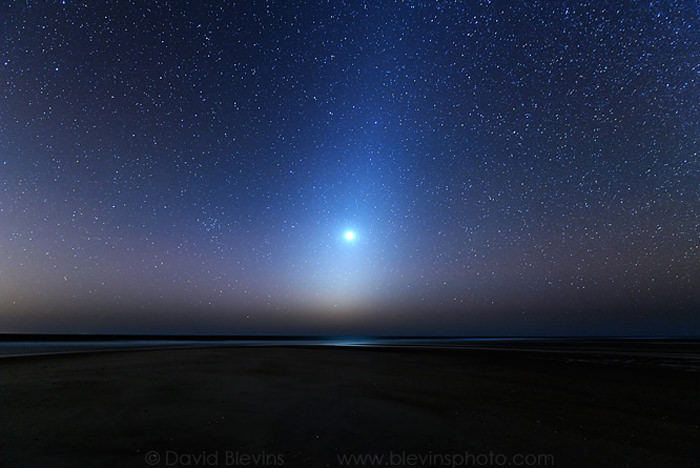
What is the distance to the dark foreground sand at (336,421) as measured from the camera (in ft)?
16.8

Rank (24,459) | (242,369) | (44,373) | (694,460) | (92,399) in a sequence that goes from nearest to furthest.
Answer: (24,459) → (694,460) → (92,399) → (44,373) → (242,369)

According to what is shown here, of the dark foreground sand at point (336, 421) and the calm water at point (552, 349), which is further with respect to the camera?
the calm water at point (552, 349)

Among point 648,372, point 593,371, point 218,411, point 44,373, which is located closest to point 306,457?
point 218,411

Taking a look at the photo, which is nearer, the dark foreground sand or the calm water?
the dark foreground sand

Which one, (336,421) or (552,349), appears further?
(552,349)

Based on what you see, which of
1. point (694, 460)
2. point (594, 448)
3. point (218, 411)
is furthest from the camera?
point (218, 411)

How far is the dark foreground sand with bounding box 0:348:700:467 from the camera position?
5.12 m

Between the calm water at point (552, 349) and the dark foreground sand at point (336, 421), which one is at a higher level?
the dark foreground sand at point (336, 421)

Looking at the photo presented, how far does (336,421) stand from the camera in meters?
6.88

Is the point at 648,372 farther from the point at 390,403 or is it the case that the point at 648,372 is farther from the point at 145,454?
the point at 145,454

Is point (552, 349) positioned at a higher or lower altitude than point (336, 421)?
lower

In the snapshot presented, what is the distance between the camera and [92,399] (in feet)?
27.7

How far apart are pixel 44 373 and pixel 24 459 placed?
34.9 ft

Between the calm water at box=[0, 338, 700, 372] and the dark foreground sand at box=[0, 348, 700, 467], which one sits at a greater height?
the dark foreground sand at box=[0, 348, 700, 467]
